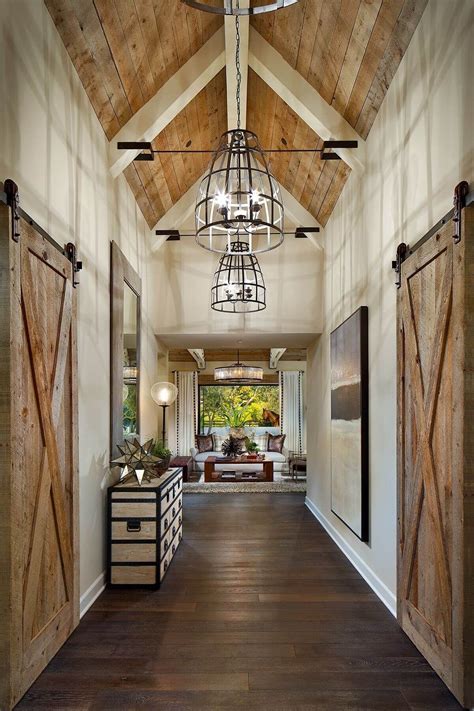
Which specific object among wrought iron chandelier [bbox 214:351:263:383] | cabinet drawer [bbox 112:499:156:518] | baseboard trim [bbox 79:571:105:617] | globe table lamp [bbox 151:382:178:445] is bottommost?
baseboard trim [bbox 79:571:105:617]

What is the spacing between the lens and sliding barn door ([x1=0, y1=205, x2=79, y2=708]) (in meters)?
2.36

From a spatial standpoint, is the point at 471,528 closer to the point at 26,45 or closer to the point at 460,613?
the point at 460,613

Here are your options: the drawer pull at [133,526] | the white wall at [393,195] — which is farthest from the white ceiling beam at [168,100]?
the drawer pull at [133,526]

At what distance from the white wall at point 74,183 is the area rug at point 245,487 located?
15.1 feet

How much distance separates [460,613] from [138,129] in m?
4.16

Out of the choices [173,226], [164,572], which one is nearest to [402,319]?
[164,572]

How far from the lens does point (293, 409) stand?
1234 centimetres

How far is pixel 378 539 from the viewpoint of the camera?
3.80 m

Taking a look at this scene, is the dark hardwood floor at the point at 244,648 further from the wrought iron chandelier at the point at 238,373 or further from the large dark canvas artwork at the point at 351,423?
the wrought iron chandelier at the point at 238,373

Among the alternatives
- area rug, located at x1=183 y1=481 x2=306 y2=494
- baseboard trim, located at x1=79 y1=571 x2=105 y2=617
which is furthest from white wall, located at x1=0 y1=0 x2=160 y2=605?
area rug, located at x1=183 y1=481 x2=306 y2=494

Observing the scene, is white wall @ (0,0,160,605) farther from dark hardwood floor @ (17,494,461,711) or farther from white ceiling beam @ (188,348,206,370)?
white ceiling beam @ (188,348,206,370)

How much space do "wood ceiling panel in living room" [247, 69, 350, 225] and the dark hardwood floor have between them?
3769 millimetres

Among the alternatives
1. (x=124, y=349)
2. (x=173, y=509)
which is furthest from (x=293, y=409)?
(x=124, y=349)

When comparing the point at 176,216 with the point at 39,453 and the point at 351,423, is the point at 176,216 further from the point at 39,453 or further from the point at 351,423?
the point at 39,453
